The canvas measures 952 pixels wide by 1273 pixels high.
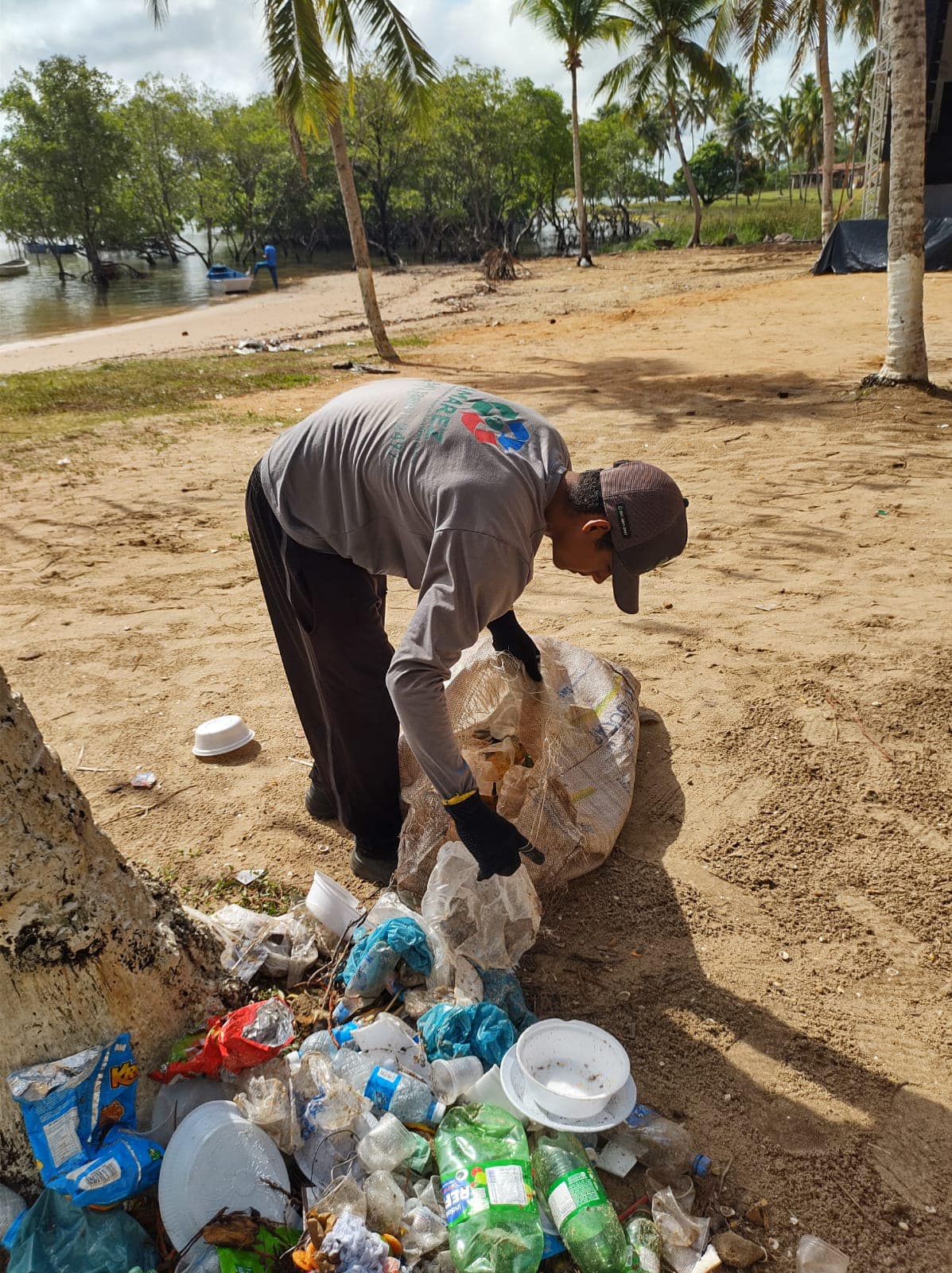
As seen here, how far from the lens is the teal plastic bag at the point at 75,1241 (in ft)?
4.58

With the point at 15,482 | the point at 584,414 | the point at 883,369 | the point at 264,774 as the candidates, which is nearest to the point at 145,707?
the point at 264,774

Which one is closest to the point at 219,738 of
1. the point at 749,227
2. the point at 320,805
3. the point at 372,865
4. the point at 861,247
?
the point at 320,805

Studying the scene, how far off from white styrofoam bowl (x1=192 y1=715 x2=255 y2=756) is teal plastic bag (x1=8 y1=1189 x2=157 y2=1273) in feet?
5.53

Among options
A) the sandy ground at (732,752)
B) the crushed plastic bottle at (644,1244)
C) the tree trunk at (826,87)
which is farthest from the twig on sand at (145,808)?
→ the tree trunk at (826,87)

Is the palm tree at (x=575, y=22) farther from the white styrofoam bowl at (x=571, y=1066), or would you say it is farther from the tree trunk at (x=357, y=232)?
the white styrofoam bowl at (x=571, y=1066)

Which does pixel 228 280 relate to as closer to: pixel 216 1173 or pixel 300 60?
pixel 300 60

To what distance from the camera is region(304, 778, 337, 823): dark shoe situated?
271 cm

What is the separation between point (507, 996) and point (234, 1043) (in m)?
0.63

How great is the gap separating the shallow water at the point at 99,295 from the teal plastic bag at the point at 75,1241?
21.9 meters

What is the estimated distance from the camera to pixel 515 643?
2592mm

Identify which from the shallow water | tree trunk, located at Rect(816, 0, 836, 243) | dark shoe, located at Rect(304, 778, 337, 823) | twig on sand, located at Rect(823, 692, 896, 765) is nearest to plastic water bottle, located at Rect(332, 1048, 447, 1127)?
dark shoe, located at Rect(304, 778, 337, 823)

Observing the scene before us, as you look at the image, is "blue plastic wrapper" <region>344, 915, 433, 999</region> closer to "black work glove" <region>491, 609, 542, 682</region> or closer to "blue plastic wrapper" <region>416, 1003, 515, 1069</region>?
"blue plastic wrapper" <region>416, 1003, 515, 1069</region>

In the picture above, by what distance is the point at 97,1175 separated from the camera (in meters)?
1.46

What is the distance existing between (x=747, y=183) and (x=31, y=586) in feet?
175
